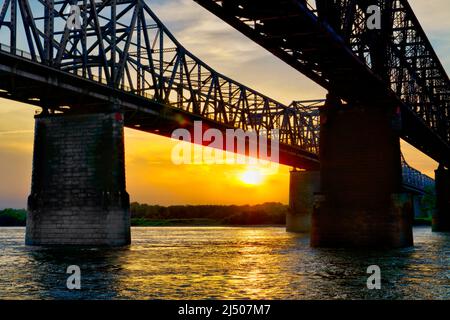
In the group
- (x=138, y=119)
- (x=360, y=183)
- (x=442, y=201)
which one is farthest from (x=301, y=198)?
(x=360, y=183)

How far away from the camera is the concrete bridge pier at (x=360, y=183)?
167 feet

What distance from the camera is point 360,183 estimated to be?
51.8 m

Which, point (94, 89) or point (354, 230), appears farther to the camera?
point (94, 89)

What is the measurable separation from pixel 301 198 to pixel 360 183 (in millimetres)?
66071

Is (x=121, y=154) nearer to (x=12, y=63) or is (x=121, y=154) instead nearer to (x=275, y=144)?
(x=12, y=63)

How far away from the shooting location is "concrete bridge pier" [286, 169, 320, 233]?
116188 millimetres

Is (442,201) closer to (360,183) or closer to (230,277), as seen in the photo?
(360,183)

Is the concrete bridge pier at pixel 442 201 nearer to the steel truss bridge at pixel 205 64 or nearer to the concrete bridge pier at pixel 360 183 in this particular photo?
the steel truss bridge at pixel 205 64

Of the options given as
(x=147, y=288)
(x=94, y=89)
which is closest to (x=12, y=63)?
(x=94, y=89)

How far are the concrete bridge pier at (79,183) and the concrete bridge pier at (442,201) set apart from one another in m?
66.0

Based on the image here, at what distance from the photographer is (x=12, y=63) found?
50.2 meters

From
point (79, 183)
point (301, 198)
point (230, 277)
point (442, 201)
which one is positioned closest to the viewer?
point (230, 277)
